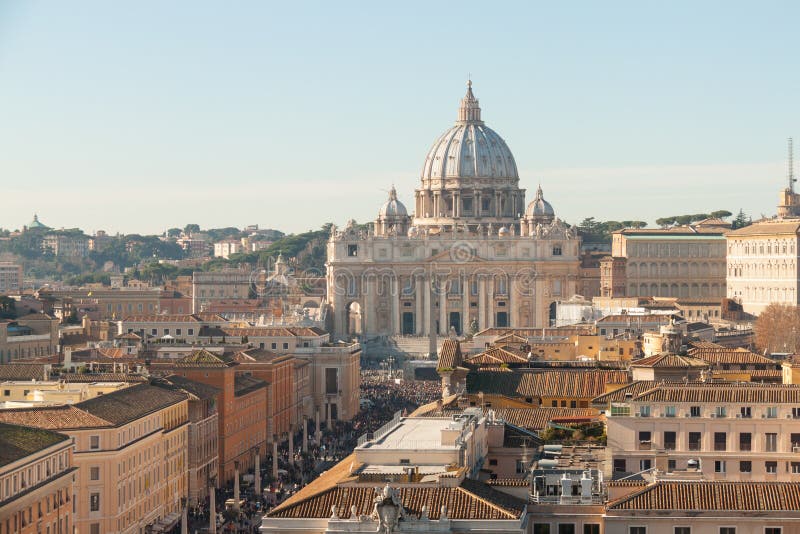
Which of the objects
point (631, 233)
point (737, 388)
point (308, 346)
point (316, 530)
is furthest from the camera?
point (631, 233)

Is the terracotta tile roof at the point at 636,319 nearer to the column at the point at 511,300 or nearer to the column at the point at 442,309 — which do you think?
the column at the point at 511,300

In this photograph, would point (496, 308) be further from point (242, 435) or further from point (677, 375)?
point (677, 375)

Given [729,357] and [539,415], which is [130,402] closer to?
[539,415]

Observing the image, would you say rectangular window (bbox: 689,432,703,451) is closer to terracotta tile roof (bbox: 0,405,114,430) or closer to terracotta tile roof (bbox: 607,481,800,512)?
terracotta tile roof (bbox: 607,481,800,512)

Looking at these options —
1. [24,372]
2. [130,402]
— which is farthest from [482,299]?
[130,402]

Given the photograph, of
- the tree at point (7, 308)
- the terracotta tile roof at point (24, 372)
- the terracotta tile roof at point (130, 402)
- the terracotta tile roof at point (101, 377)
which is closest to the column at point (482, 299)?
the tree at point (7, 308)

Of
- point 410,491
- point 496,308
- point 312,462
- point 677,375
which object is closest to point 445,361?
point 677,375

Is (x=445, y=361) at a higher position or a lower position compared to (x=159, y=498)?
higher
